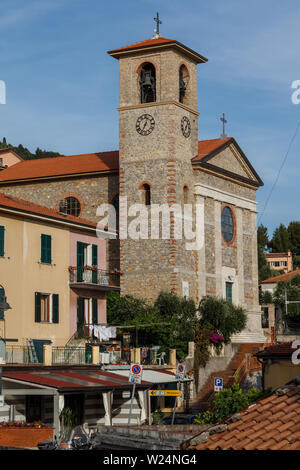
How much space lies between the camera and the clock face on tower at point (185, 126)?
5340 centimetres

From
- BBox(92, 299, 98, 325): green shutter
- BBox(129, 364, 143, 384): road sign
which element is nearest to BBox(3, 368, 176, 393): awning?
BBox(129, 364, 143, 384): road sign

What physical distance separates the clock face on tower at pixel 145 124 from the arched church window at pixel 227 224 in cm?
828

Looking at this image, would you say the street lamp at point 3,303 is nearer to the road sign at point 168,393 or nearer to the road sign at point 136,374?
the road sign at point 168,393

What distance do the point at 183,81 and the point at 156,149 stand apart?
5.39m

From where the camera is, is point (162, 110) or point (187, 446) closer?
point (187, 446)

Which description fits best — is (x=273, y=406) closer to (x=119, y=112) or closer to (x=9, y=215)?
(x=9, y=215)

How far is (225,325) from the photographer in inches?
2031

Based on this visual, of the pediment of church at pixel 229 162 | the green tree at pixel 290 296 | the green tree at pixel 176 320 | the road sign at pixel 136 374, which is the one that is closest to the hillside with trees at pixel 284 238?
the green tree at pixel 290 296

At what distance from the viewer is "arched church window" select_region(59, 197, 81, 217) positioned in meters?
56.6

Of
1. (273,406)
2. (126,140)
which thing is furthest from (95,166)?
(273,406)

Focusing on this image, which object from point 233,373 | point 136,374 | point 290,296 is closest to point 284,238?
point 290,296

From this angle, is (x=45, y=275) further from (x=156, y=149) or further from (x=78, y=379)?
(x=156, y=149)

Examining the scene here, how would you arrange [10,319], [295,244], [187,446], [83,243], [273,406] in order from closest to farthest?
[187,446]
[273,406]
[10,319]
[83,243]
[295,244]
